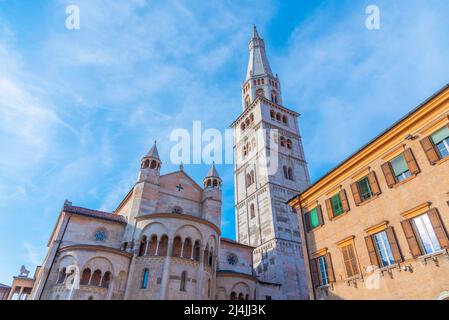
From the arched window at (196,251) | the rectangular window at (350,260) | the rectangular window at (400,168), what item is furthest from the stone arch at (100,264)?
the rectangular window at (400,168)

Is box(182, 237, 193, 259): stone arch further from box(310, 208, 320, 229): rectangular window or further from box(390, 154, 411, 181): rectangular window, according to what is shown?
box(390, 154, 411, 181): rectangular window

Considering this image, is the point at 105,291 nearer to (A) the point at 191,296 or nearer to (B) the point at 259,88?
(A) the point at 191,296

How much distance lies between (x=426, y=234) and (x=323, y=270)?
21.8 feet

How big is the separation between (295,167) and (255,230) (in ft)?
38.3

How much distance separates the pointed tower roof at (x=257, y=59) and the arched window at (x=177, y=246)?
132 feet

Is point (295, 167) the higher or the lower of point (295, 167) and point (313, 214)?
the higher

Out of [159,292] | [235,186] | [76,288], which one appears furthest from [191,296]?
[235,186]

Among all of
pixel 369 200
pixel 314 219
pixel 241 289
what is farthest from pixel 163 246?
pixel 369 200

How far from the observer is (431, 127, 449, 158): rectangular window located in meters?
13.2

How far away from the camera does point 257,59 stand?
2291 inches

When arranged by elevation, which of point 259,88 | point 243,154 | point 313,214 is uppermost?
point 259,88

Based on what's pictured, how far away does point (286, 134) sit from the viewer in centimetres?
4622

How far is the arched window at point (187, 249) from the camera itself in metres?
21.6
